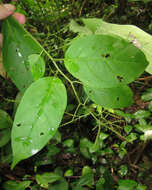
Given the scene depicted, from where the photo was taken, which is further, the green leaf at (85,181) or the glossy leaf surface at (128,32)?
the green leaf at (85,181)

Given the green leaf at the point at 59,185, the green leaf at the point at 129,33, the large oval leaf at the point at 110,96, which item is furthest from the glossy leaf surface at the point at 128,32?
the green leaf at the point at 59,185

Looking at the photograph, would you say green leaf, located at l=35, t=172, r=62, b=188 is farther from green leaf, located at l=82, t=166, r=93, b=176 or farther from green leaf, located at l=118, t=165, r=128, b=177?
green leaf, located at l=118, t=165, r=128, b=177

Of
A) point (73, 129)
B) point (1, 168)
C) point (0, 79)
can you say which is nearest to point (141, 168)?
point (73, 129)

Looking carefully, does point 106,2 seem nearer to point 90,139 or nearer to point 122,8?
point 122,8

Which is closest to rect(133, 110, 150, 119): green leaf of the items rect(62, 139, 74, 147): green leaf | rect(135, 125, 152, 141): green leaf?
rect(135, 125, 152, 141): green leaf

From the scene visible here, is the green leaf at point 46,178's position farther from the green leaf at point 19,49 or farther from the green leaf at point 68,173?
the green leaf at point 19,49

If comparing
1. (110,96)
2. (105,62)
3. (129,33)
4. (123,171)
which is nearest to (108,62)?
(105,62)

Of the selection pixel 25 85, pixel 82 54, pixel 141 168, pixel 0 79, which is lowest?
pixel 141 168
